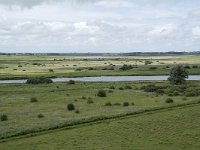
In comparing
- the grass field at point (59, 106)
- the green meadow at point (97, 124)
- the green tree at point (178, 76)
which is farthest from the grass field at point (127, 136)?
the green tree at point (178, 76)

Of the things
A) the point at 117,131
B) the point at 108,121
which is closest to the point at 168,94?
the point at 108,121

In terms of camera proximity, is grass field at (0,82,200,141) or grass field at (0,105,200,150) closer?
grass field at (0,105,200,150)

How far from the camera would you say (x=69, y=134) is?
35.9 meters

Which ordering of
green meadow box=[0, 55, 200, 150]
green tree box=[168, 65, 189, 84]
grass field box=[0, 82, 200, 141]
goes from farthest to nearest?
1. green tree box=[168, 65, 189, 84]
2. grass field box=[0, 82, 200, 141]
3. green meadow box=[0, 55, 200, 150]

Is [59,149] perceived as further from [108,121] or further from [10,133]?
[108,121]

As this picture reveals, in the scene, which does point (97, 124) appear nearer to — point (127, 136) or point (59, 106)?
point (127, 136)

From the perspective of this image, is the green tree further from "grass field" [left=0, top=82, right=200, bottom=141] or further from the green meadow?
the green meadow

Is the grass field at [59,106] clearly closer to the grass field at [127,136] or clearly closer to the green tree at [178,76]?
the grass field at [127,136]

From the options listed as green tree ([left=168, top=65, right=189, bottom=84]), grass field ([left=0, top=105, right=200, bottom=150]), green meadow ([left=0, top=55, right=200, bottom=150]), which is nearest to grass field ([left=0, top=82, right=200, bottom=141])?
green meadow ([left=0, top=55, right=200, bottom=150])

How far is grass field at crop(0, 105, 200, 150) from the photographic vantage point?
31.5m

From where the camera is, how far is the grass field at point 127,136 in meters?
31.5

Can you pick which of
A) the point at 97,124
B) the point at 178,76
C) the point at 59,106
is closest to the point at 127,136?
the point at 97,124

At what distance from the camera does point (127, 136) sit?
35.4 metres

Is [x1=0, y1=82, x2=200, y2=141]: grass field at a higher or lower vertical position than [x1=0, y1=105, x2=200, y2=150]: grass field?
lower
